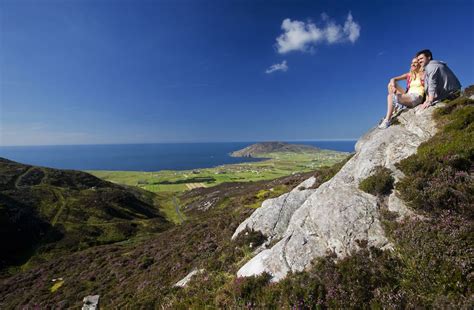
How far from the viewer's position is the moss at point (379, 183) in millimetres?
9102

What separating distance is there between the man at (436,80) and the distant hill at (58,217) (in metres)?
76.9

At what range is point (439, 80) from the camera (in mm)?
11000

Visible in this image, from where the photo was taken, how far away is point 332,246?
8.38 m

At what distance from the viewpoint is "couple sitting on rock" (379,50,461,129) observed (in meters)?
10.8

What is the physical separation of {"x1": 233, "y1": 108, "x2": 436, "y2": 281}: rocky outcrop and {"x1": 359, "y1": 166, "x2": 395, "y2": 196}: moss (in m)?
0.26

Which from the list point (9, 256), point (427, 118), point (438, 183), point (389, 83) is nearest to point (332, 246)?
point (438, 183)

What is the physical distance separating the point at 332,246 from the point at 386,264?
190 cm

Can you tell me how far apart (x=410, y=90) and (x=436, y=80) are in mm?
1572

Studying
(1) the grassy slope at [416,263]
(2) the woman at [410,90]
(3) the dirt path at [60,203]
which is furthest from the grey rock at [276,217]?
(3) the dirt path at [60,203]

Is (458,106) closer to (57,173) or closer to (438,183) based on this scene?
(438,183)

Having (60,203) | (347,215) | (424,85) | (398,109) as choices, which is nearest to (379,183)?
(347,215)

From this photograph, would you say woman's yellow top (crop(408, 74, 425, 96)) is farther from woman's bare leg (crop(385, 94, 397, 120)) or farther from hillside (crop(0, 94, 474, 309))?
hillside (crop(0, 94, 474, 309))

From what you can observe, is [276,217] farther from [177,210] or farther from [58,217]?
[177,210]

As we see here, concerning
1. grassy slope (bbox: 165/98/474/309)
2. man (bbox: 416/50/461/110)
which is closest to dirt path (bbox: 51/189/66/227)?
grassy slope (bbox: 165/98/474/309)
